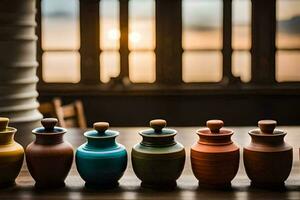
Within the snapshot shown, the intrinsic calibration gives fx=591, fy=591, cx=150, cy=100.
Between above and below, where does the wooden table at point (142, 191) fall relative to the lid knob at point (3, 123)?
below

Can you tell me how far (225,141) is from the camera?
158cm

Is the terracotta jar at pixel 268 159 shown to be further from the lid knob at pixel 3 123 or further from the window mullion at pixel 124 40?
the window mullion at pixel 124 40

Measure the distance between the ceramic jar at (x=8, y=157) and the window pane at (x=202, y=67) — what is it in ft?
12.3

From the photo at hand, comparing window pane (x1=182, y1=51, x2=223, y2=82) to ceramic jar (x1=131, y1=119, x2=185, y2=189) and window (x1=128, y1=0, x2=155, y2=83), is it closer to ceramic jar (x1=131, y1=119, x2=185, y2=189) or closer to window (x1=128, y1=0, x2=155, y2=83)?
window (x1=128, y1=0, x2=155, y2=83)

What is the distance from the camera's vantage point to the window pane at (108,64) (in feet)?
17.4

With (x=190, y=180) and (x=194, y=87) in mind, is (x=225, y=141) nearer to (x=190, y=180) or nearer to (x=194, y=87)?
(x=190, y=180)

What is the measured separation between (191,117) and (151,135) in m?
3.74

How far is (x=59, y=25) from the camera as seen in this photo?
5.32 meters

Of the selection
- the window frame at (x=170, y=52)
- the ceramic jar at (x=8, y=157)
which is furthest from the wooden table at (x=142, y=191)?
the window frame at (x=170, y=52)

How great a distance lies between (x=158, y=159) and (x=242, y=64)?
12.6ft

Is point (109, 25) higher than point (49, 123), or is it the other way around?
point (109, 25)

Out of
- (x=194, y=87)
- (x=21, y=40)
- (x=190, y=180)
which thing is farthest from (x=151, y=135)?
(x=194, y=87)

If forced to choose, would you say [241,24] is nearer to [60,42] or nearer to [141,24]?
[141,24]

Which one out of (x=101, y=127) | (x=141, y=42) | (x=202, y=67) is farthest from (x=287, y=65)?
(x=101, y=127)
